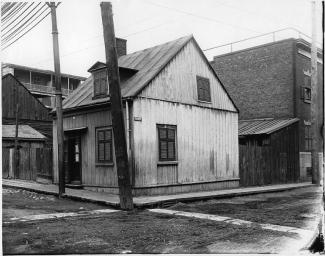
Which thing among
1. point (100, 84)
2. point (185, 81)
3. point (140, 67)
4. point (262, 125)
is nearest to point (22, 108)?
point (100, 84)

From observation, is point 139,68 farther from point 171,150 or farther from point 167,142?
point 171,150

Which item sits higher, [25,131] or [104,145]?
[25,131]

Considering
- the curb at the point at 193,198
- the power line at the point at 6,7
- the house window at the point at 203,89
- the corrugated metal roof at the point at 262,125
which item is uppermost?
the power line at the point at 6,7

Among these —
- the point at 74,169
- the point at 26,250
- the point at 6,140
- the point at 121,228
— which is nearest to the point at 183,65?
the point at 74,169

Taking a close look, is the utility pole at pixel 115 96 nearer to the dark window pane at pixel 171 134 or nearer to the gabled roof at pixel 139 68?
the gabled roof at pixel 139 68

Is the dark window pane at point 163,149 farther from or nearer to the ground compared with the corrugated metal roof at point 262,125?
nearer to the ground

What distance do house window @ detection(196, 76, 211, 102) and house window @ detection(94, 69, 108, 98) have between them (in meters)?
4.09

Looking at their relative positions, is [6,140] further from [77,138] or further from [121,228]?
[121,228]

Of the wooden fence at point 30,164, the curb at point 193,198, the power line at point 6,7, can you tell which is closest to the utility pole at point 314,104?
the curb at point 193,198

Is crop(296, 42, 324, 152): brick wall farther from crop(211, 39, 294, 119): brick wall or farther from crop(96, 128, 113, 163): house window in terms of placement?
crop(96, 128, 113, 163): house window

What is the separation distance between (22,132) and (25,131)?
48 centimetres

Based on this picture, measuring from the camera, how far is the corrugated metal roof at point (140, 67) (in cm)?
1524

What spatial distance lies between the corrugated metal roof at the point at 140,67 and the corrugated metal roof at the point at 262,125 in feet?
25.1

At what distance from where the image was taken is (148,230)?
8.58 m
